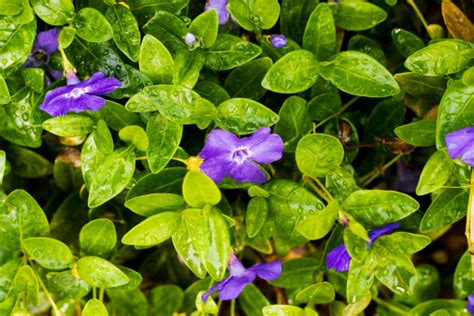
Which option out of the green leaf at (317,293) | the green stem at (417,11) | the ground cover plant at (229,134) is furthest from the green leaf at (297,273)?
the green stem at (417,11)

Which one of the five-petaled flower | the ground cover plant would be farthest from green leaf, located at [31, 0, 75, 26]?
the five-petaled flower

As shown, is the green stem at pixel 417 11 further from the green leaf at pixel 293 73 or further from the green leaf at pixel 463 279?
the green leaf at pixel 463 279

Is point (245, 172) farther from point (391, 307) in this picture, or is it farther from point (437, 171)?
point (391, 307)

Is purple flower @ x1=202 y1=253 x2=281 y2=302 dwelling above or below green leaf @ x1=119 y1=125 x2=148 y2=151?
Answer: below

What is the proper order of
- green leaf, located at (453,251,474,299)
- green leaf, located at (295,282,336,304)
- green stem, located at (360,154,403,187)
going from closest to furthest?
green leaf, located at (295,282,336,304)
green leaf, located at (453,251,474,299)
green stem, located at (360,154,403,187)

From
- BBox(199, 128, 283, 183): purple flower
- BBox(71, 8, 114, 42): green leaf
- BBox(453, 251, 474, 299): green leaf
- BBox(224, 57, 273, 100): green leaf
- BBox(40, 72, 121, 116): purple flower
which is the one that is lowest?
BBox(453, 251, 474, 299): green leaf

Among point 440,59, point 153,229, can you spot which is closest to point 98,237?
point 153,229

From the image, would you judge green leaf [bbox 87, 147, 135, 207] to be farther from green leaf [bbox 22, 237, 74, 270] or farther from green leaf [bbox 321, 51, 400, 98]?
green leaf [bbox 321, 51, 400, 98]

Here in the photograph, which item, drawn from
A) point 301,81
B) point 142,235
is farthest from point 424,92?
point 142,235
